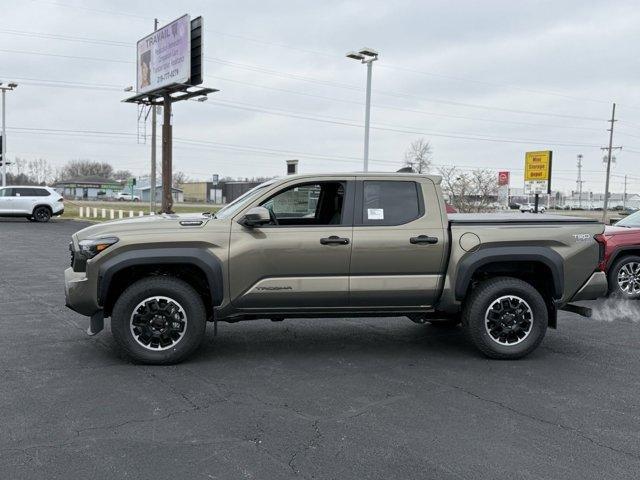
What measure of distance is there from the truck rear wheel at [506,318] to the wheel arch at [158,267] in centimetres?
248

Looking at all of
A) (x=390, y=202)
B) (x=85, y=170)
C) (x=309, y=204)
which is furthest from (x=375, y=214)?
(x=85, y=170)

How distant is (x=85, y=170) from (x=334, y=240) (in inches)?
6283

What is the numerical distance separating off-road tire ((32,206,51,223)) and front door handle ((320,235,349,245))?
26.9 metres

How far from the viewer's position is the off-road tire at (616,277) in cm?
947

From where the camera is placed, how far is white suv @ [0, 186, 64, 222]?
93.4 ft

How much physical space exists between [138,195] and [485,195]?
102107mm

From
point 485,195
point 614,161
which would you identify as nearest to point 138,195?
point 614,161

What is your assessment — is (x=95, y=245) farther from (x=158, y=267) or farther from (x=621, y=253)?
(x=621, y=253)

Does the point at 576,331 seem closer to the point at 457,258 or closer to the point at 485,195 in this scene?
the point at 457,258

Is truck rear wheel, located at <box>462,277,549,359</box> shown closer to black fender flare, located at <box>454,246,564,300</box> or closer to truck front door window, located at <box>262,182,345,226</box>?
black fender flare, located at <box>454,246,564,300</box>

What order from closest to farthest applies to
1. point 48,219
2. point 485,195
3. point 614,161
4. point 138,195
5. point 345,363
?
point 345,363 → point 485,195 → point 48,219 → point 614,161 → point 138,195

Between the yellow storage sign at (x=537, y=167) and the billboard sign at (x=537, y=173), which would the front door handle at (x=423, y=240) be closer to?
the yellow storage sign at (x=537, y=167)

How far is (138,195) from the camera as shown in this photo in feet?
383

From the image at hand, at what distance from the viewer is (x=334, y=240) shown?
5.61 meters
